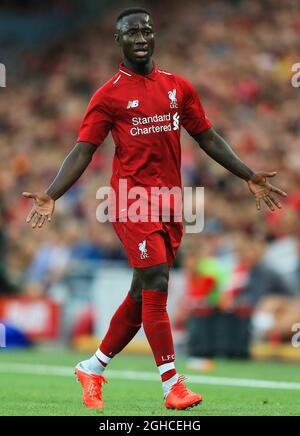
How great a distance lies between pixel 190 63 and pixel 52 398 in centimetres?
1334

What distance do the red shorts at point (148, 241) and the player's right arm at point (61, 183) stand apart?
434 mm

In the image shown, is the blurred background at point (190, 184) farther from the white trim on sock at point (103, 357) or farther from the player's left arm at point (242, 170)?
the player's left arm at point (242, 170)

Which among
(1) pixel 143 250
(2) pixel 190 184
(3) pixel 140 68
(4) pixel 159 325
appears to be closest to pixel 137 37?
(3) pixel 140 68

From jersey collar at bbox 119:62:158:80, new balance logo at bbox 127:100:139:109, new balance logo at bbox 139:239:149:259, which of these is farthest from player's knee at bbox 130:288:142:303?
jersey collar at bbox 119:62:158:80

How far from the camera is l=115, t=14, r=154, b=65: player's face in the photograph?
7617 mm

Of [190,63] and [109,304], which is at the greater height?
[190,63]

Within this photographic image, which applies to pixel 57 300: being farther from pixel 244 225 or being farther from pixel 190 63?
pixel 190 63

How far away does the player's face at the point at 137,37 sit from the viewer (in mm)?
7617

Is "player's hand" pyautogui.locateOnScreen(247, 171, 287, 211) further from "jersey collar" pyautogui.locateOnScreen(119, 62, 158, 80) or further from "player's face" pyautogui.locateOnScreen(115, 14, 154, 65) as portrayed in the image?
"player's face" pyautogui.locateOnScreen(115, 14, 154, 65)

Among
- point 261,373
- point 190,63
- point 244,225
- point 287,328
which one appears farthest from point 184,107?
point 190,63

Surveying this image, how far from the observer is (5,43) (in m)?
26.7

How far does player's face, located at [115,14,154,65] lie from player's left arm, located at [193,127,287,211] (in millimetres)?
722

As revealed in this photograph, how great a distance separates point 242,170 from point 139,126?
806 millimetres
